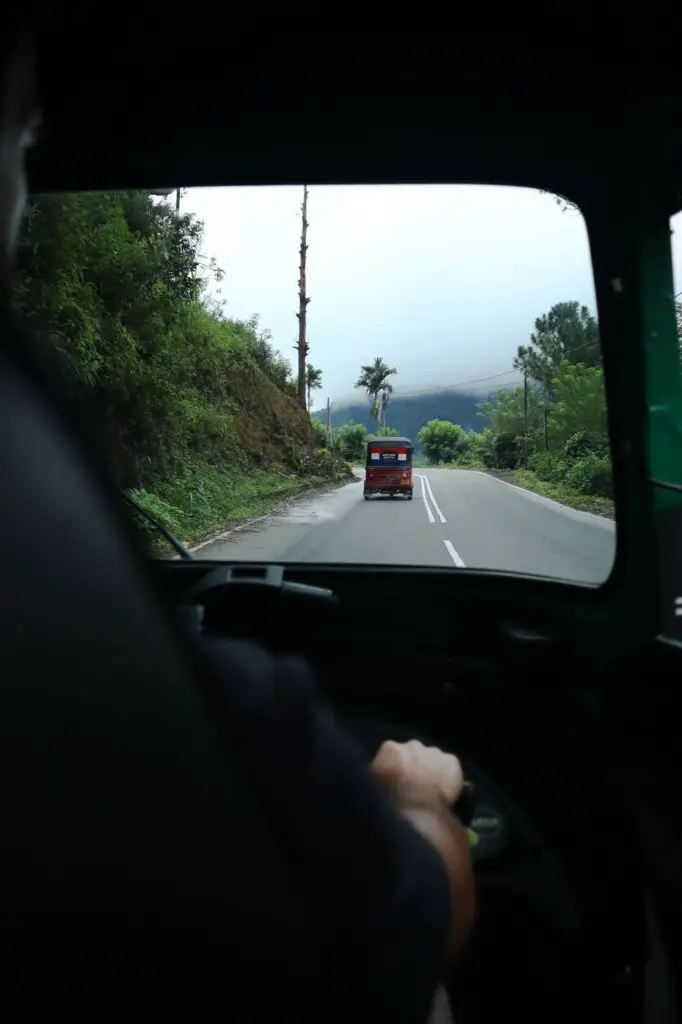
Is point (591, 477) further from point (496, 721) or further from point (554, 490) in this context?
point (496, 721)

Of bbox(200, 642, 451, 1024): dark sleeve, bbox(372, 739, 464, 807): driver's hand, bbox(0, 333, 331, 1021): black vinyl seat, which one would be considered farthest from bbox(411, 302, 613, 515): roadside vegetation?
bbox(0, 333, 331, 1021): black vinyl seat

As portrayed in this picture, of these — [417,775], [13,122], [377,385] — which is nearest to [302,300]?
[377,385]

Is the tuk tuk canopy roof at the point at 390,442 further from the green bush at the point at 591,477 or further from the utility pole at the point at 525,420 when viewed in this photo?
the green bush at the point at 591,477

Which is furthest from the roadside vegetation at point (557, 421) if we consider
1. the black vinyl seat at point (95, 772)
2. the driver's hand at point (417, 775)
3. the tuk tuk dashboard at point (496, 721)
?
the black vinyl seat at point (95, 772)

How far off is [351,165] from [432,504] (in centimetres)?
154

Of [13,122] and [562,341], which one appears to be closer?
[13,122]

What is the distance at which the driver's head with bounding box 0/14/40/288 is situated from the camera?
575 millimetres

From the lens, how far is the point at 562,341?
268 centimetres

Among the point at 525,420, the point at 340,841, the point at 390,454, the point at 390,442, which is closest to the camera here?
the point at 340,841

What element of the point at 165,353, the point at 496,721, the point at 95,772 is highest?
the point at 165,353

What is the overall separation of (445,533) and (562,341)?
0.97 metres

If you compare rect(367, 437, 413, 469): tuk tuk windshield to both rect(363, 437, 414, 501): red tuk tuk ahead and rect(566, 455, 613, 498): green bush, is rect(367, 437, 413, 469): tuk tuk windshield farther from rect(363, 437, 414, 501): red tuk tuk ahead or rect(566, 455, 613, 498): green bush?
rect(566, 455, 613, 498): green bush

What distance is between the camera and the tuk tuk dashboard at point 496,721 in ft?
6.99

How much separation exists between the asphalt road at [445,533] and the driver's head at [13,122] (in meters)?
2.23
